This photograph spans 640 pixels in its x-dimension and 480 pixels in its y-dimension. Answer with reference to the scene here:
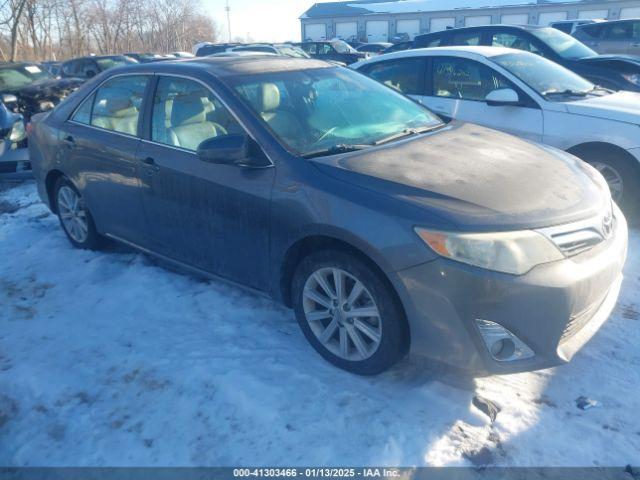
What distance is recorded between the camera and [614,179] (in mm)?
4691

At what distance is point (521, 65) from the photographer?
216 inches

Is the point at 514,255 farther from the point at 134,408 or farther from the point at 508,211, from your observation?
the point at 134,408

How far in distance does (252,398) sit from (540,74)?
15.0 feet

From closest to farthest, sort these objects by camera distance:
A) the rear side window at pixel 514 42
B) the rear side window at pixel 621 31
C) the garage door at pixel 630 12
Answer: the rear side window at pixel 514 42 < the rear side window at pixel 621 31 < the garage door at pixel 630 12

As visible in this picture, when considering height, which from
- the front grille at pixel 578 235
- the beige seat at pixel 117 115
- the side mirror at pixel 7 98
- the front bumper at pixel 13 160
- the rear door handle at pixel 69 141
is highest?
the beige seat at pixel 117 115

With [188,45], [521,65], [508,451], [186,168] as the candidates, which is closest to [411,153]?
[186,168]

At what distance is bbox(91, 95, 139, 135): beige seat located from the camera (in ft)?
12.4

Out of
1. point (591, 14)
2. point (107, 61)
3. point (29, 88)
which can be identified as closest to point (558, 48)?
point (29, 88)

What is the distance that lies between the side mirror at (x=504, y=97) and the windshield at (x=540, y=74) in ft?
0.86

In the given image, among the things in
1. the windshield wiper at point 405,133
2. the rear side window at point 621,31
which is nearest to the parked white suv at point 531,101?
the windshield wiper at point 405,133

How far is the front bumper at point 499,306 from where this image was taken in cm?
230

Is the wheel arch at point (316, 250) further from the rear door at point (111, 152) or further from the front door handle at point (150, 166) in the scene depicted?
the rear door at point (111, 152)

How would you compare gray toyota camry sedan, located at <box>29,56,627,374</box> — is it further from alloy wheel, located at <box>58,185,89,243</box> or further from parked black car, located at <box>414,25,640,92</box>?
parked black car, located at <box>414,25,640,92</box>

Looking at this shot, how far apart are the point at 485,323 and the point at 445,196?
24.6 inches
